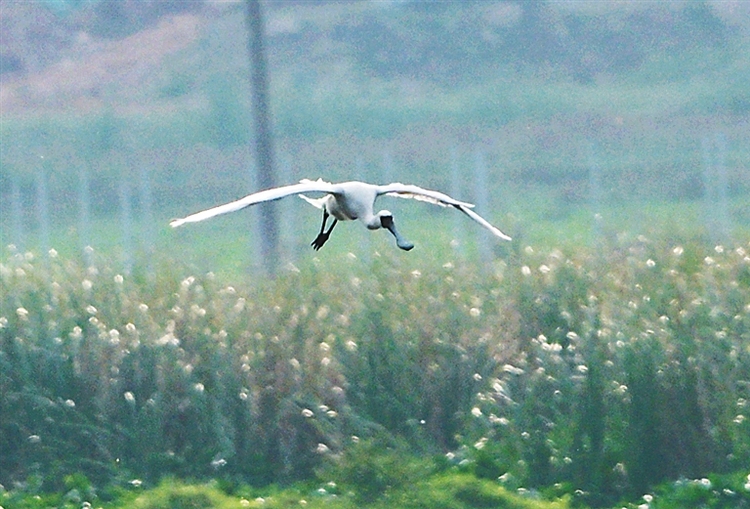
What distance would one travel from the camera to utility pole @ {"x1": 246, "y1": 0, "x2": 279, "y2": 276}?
1812 cm

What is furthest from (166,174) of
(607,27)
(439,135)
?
(607,27)

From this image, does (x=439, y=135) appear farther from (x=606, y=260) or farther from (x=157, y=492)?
(x=157, y=492)

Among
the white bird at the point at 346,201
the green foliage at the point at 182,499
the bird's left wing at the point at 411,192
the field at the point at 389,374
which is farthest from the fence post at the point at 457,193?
the white bird at the point at 346,201

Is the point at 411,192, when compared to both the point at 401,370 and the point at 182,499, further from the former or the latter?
the point at 401,370

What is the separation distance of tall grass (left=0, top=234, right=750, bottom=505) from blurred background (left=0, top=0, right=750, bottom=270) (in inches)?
341

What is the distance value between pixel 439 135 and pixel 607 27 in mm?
8314

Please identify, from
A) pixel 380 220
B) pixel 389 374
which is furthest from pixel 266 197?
pixel 389 374

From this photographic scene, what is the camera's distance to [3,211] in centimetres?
2938

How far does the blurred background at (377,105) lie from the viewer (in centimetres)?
2986

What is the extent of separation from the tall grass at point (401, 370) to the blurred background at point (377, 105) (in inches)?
341

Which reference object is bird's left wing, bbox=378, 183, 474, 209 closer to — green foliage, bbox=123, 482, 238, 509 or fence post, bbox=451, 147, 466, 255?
green foliage, bbox=123, 482, 238, 509

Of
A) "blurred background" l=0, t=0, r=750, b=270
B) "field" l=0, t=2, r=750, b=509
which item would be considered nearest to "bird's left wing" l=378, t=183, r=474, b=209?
"field" l=0, t=2, r=750, b=509

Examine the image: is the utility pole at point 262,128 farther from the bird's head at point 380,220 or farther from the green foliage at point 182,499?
the bird's head at point 380,220

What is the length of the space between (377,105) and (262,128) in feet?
60.6
